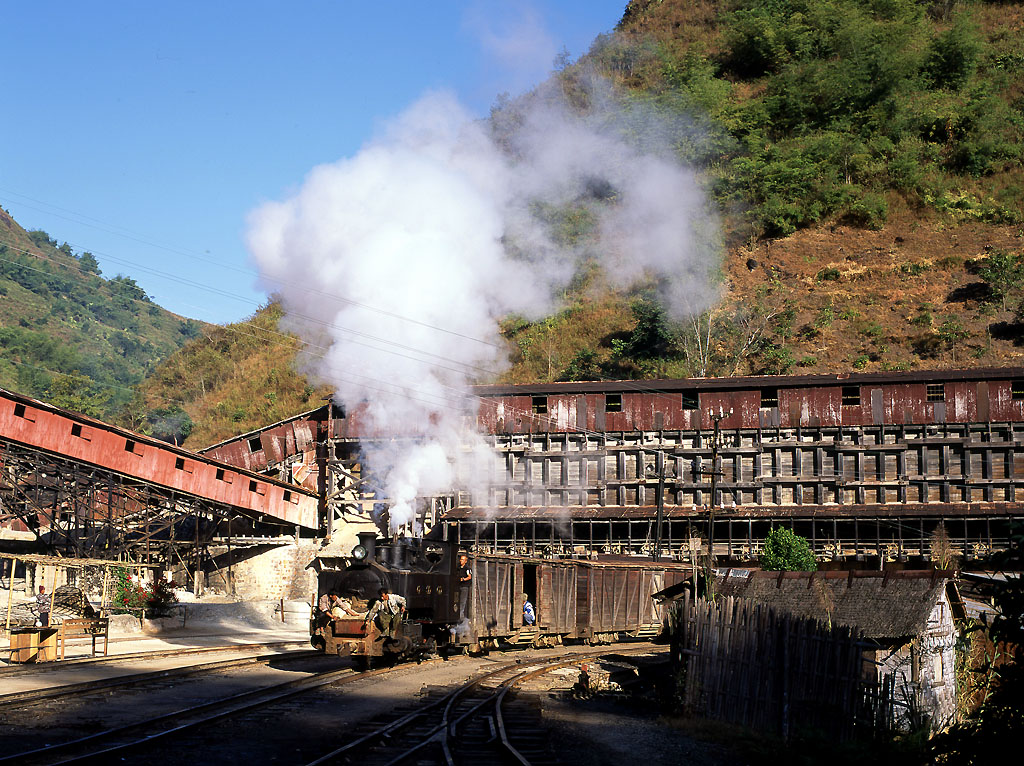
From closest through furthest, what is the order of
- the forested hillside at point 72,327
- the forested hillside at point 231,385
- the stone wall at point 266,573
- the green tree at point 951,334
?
the stone wall at point 266,573 → the green tree at point 951,334 → the forested hillside at point 231,385 → the forested hillside at point 72,327

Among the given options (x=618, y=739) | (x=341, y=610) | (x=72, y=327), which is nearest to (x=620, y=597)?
(x=341, y=610)

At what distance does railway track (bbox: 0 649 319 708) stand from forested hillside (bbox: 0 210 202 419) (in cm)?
5677

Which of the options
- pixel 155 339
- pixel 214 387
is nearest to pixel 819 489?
pixel 214 387

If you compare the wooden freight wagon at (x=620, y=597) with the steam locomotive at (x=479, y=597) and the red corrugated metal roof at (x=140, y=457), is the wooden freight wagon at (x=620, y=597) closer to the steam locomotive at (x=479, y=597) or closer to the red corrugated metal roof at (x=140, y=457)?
the steam locomotive at (x=479, y=597)

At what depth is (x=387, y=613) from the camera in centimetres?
1977

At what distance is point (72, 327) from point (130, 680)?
138117 mm

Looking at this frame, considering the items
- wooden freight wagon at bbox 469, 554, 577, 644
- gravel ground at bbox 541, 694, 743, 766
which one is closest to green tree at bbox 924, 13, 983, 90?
wooden freight wagon at bbox 469, 554, 577, 644

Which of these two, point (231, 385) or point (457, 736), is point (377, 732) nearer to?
point (457, 736)

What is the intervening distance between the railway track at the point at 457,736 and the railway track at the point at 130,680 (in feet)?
18.4

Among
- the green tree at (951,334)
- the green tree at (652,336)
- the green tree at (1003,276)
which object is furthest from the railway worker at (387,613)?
the green tree at (1003,276)

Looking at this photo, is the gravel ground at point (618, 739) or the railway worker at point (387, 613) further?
the railway worker at point (387, 613)

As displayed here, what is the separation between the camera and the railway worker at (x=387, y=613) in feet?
64.5

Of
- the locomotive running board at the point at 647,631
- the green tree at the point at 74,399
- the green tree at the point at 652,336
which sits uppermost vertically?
the green tree at the point at 652,336

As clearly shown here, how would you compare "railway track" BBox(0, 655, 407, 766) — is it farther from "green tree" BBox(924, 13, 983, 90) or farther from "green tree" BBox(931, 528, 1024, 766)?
"green tree" BBox(924, 13, 983, 90)
